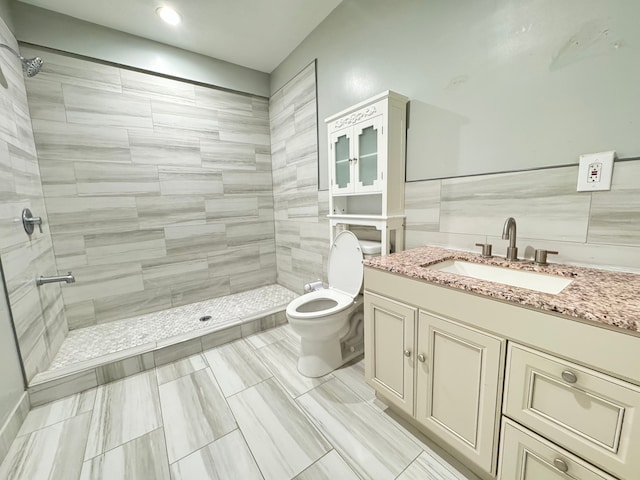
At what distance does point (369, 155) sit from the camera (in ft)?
5.26

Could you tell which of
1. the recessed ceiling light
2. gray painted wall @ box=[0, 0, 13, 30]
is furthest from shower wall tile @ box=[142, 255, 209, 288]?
the recessed ceiling light

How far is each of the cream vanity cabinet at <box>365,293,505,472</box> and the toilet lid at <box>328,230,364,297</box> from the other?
0.41m

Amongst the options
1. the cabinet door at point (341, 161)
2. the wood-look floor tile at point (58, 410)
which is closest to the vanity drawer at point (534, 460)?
the cabinet door at point (341, 161)

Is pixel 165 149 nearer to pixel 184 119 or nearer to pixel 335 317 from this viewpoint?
pixel 184 119

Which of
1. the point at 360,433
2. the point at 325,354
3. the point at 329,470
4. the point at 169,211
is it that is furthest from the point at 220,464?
the point at 169,211

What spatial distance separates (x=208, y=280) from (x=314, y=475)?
2.03m

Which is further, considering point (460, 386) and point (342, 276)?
point (342, 276)

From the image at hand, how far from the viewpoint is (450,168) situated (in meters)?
1.37

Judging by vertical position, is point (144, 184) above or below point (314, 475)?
above

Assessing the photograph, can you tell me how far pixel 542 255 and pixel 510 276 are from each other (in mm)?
143

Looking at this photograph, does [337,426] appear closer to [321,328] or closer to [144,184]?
[321,328]

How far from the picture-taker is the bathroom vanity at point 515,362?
0.63 meters

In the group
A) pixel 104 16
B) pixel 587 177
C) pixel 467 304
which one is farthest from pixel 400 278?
pixel 104 16

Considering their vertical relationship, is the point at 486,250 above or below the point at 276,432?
above
